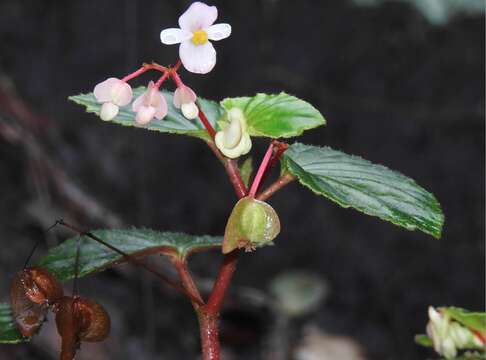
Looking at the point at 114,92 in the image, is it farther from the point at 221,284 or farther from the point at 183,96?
the point at 221,284

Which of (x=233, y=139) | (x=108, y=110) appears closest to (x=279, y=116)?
(x=233, y=139)

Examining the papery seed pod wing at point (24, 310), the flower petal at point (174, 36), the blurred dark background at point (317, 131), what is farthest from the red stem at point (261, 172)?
the blurred dark background at point (317, 131)

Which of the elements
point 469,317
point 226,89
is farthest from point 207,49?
point 226,89

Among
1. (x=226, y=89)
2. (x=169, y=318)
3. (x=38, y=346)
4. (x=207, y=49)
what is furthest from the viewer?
(x=226, y=89)

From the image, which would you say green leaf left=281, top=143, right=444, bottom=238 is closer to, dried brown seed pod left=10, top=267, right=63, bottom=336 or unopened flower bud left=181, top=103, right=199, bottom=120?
unopened flower bud left=181, top=103, right=199, bottom=120

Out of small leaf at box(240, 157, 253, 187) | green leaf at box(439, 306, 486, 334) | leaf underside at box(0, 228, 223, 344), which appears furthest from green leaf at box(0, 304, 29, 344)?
green leaf at box(439, 306, 486, 334)

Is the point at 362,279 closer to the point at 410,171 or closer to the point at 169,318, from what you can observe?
the point at 410,171

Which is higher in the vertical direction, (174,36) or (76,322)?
(174,36)
